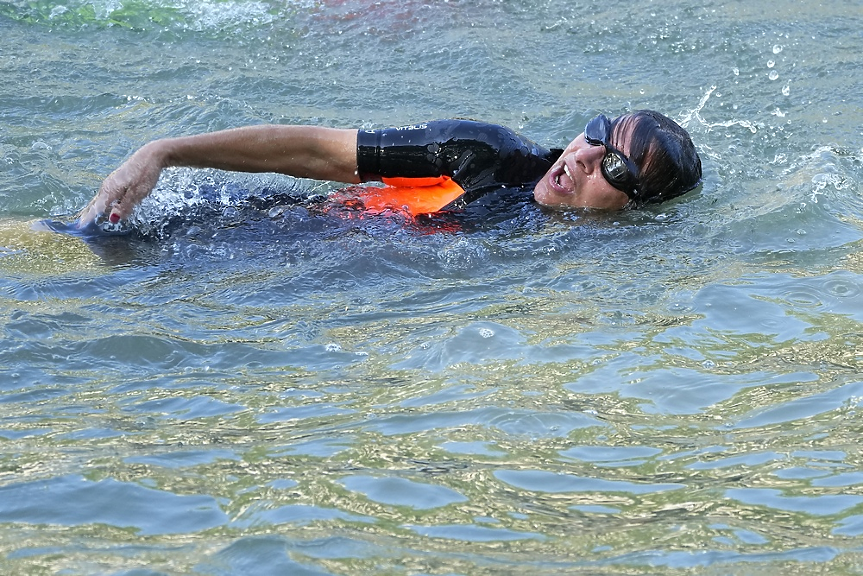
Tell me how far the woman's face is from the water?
12 centimetres

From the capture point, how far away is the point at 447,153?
4273 mm

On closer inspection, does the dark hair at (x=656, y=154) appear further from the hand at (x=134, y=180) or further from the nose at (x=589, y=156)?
the hand at (x=134, y=180)

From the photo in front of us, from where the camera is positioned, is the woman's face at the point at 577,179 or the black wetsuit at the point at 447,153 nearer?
the black wetsuit at the point at 447,153

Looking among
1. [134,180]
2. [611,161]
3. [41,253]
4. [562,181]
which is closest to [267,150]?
[134,180]

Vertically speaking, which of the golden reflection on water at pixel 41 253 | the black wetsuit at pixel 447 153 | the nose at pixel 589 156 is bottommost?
the golden reflection on water at pixel 41 253

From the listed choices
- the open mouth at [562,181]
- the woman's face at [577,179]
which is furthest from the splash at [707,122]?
the open mouth at [562,181]

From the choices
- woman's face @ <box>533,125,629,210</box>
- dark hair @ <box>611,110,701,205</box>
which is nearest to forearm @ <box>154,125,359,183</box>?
woman's face @ <box>533,125,629,210</box>

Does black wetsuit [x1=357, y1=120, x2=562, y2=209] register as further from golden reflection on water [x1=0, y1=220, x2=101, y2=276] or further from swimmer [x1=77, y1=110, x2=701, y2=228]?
golden reflection on water [x1=0, y1=220, x2=101, y2=276]

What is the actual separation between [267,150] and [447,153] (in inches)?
28.2

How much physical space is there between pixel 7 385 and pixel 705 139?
420 cm

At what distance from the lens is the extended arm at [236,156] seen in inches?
163

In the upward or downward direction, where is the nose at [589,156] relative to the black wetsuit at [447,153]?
downward

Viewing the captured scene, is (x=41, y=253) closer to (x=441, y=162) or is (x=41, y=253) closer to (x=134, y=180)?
(x=134, y=180)

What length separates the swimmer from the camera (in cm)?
418
